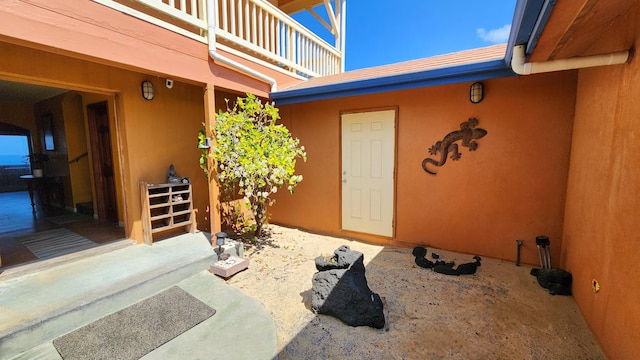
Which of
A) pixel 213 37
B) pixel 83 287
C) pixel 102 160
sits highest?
pixel 213 37

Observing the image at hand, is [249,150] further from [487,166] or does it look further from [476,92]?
[487,166]

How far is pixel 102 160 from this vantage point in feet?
15.4

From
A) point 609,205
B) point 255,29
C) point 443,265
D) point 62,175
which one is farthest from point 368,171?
point 62,175

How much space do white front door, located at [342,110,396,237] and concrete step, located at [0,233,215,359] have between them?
2486mm

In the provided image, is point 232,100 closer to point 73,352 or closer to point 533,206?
point 73,352

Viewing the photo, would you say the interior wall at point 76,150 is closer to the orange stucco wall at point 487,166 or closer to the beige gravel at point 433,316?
the beige gravel at point 433,316

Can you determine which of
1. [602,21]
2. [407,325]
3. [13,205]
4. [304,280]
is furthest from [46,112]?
[602,21]

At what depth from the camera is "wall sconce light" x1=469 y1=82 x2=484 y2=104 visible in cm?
354

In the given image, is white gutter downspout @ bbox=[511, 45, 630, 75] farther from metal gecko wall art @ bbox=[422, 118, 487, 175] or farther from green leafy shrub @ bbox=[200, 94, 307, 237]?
green leafy shrub @ bbox=[200, 94, 307, 237]

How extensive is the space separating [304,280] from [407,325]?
1.32 metres

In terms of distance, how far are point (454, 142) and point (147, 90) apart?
15.1 feet

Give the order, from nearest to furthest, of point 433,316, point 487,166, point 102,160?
1. point 433,316
2. point 487,166
3. point 102,160

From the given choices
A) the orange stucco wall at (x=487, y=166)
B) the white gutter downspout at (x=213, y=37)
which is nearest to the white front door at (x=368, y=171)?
the orange stucco wall at (x=487, y=166)

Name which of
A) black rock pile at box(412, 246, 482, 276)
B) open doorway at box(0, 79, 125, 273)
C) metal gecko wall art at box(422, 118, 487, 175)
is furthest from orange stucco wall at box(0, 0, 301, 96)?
black rock pile at box(412, 246, 482, 276)
